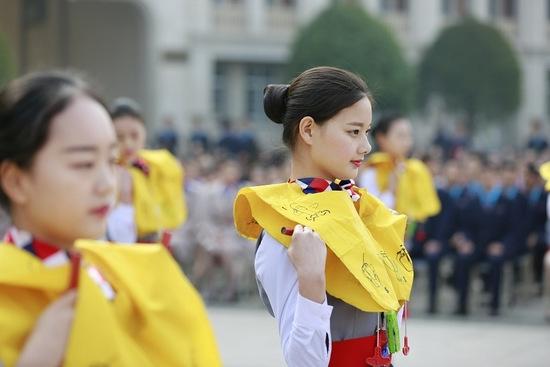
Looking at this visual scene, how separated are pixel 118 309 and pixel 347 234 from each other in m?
1.09

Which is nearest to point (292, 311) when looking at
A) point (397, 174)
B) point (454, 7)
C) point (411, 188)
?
point (397, 174)

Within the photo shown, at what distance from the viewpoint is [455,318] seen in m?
11.3

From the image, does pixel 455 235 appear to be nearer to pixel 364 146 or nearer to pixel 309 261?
pixel 364 146

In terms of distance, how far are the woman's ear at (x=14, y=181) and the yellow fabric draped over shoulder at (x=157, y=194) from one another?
12.7 feet

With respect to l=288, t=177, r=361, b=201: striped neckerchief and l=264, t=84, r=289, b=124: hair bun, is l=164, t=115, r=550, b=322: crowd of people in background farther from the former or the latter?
l=288, t=177, r=361, b=201: striped neckerchief

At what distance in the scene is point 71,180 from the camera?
216cm

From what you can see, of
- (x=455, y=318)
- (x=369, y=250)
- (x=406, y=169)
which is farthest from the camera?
(x=455, y=318)

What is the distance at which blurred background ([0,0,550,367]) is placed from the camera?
10748mm

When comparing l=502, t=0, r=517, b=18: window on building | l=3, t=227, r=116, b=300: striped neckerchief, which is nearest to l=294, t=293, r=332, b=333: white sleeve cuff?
l=3, t=227, r=116, b=300: striped neckerchief

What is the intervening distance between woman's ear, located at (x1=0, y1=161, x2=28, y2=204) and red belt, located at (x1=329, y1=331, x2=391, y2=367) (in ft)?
4.14

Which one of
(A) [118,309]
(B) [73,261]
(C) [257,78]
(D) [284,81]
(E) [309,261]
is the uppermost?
(B) [73,261]

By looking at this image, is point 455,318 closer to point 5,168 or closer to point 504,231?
point 504,231

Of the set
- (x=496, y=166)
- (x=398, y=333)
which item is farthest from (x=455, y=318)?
(x=398, y=333)

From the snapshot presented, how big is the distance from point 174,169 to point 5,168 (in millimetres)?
4526
